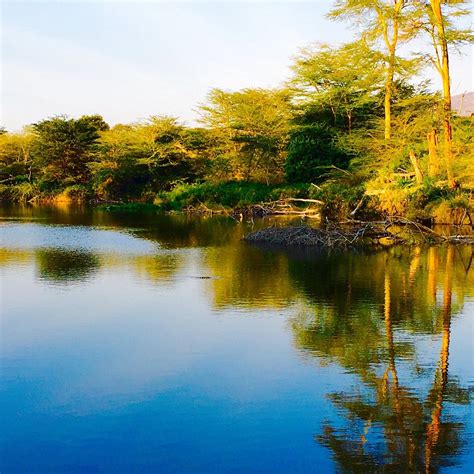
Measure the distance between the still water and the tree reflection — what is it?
0.02 meters

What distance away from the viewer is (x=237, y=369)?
6.72m

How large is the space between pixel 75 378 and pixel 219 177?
110ft

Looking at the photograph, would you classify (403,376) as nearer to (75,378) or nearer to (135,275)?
(75,378)

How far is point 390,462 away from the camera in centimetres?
462

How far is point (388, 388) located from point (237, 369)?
1.54 metres

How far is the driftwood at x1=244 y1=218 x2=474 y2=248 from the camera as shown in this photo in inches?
674

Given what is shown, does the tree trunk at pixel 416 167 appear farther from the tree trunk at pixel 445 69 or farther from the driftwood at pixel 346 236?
the driftwood at pixel 346 236

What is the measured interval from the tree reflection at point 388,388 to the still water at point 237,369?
0.02m

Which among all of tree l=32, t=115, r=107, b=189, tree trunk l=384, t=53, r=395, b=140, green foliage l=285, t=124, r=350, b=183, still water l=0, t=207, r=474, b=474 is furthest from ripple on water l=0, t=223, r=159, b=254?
tree l=32, t=115, r=107, b=189

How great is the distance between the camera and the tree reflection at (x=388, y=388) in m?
4.79

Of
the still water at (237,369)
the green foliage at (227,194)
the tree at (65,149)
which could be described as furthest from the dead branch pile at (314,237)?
the tree at (65,149)

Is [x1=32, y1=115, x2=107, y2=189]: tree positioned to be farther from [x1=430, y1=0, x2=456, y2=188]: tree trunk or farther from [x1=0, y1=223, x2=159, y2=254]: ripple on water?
[x1=430, y1=0, x2=456, y2=188]: tree trunk

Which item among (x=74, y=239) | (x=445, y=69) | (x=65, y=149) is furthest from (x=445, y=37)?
(x=65, y=149)

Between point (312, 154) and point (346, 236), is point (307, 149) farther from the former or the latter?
point (346, 236)
